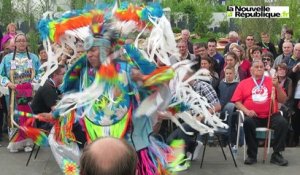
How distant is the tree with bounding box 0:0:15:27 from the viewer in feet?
55.0

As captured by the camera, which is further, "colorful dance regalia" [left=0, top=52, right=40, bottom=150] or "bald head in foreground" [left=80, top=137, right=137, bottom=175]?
"colorful dance regalia" [left=0, top=52, right=40, bottom=150]

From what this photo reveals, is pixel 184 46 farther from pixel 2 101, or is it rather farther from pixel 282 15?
pixel 282 15

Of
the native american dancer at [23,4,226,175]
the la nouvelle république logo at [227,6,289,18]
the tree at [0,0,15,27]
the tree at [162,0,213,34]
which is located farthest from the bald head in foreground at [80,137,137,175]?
the tree at [162,0,213,34]

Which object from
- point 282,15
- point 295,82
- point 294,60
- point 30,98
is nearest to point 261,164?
point 295,82

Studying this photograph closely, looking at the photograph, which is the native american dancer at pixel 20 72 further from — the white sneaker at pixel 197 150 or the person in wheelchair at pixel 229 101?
the person in wheelchair at pixel 229 101

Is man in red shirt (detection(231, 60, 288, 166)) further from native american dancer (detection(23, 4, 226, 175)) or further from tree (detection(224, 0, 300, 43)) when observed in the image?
tree (detection(224, 0, 300, 43))

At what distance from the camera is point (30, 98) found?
7.30 metres

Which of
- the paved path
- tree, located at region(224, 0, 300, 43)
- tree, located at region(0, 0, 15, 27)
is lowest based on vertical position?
the paved path

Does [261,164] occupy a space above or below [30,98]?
below

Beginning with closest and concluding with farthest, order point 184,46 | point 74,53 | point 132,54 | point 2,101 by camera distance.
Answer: point 132,54
point 74,53
point 2,101
point 184,46

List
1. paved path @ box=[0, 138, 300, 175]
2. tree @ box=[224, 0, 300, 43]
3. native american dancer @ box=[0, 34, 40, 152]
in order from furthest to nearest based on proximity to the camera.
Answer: tree @ box=[224, 0, 300, 43]
native american dancer @ box=[0, 34, 40, 152]
paved path @ box=[0, 138, 300, 175]

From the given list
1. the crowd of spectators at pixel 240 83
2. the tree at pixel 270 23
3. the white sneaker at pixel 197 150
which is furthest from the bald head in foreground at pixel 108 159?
the tree at pixel 270 23

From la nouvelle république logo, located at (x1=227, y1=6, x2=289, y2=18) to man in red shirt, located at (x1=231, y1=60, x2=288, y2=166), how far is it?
25.8 ft

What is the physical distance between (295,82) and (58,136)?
4.70 m
